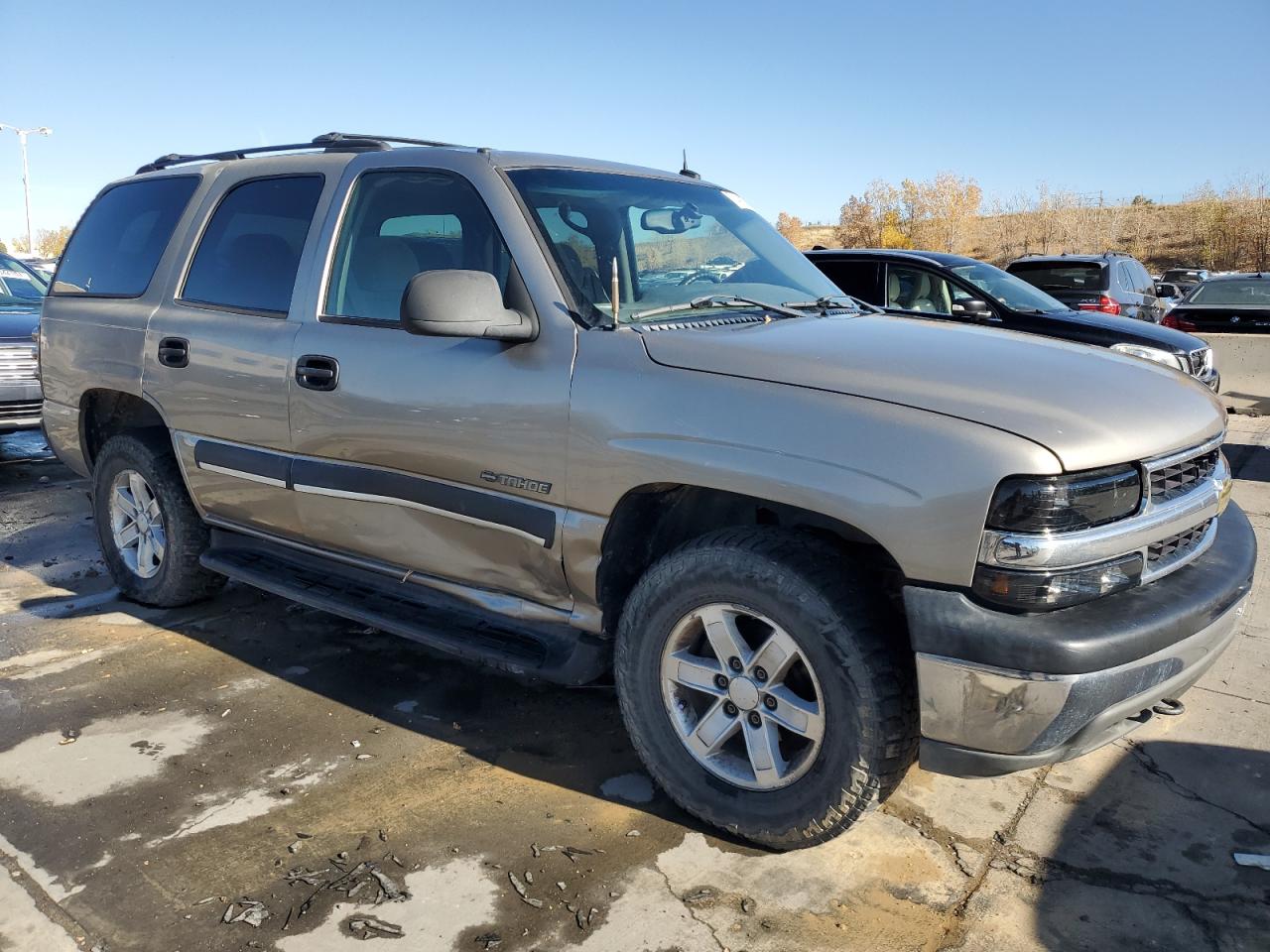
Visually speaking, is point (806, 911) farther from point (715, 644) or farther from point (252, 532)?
point (252, 532)

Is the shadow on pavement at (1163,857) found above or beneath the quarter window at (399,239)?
beneath

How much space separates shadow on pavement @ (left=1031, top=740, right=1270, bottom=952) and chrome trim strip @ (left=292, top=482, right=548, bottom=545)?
1723 millimetres

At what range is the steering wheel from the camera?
130 inches

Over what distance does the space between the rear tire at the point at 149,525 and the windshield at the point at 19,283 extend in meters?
5.96

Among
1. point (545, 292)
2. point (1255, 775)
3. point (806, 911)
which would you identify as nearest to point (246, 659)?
point (545, 292)

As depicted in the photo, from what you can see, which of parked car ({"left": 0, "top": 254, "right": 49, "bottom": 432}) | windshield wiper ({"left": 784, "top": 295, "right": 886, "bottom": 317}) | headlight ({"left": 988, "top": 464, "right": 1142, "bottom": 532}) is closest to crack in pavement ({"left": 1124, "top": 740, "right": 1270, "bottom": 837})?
headlight ({"left": 988, "top": 464, "right": 1142, "bottom": 532})

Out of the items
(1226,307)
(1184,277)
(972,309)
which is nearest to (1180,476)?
(972,309)

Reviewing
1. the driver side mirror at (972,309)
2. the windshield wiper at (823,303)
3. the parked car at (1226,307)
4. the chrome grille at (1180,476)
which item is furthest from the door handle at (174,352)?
the parked car at (1226,307)

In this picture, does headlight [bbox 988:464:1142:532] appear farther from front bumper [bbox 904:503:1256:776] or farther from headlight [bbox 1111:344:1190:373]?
headlight [bbox 1111:344:1190:373]

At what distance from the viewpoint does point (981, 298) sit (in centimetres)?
845

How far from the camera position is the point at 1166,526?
2459 millimetres

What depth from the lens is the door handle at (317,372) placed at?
3.39 m

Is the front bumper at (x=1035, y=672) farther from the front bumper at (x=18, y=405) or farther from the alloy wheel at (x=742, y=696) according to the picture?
the front bumper at (x=18, y=405)

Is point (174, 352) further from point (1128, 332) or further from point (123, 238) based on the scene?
point (1128, 332)
